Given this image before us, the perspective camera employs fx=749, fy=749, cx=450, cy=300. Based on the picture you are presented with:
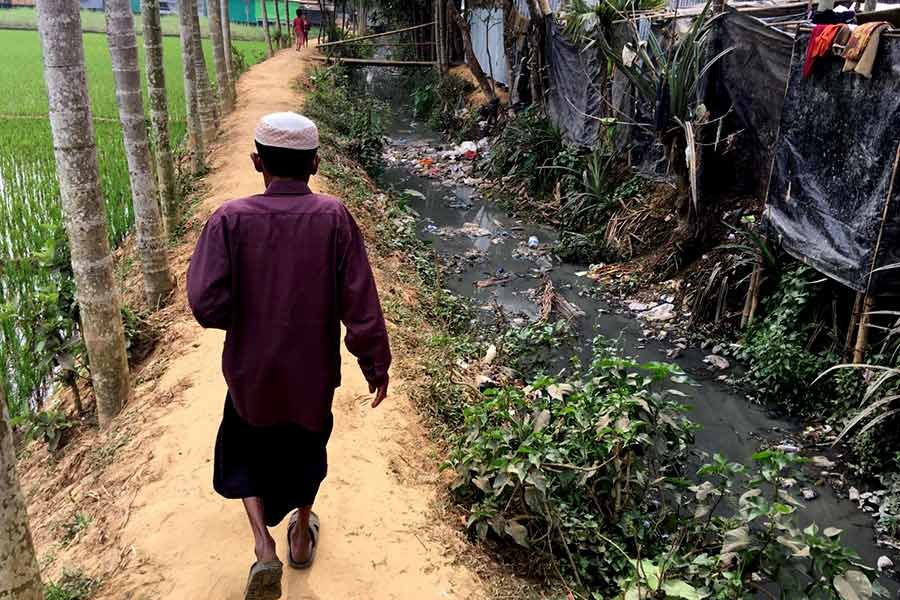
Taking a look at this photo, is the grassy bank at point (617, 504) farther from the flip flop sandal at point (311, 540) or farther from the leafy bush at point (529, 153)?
the leafy bush at point (529, 153)

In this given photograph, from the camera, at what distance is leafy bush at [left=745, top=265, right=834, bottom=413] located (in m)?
5.17

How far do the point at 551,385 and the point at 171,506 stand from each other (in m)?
1.71

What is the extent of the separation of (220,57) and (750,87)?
910 centimetres

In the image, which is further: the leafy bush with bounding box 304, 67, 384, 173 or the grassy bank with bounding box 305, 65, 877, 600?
the leafy bush with bounding box 304, 67, 384, 173

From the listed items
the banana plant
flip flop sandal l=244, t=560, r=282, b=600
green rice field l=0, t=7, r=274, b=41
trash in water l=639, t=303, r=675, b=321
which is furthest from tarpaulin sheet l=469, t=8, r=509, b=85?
green rice field l=0, t=7, r=274, b=41

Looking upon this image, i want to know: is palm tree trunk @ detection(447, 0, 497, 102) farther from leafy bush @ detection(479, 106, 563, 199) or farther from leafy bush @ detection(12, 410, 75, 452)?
leafy bush @ detection(12, 410, 75, 452)

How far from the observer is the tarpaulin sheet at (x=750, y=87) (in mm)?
5992

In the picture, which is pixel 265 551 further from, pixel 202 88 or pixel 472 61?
pixel 472 61

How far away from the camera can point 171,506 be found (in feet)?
10.2

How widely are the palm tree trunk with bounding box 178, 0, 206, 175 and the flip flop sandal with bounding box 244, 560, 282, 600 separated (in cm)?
769

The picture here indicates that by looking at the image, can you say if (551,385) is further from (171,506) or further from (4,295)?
(4,295)

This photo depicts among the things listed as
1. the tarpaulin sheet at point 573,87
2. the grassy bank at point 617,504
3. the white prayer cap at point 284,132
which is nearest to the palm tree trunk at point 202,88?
the tarpaulin sheet at point 573,87

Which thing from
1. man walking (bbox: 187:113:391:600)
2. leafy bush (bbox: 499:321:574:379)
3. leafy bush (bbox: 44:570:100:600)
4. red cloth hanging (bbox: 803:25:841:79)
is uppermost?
red cloth hanging (bbox: 803:25:841:79)

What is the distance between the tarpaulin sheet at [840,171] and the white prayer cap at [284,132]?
378cm
